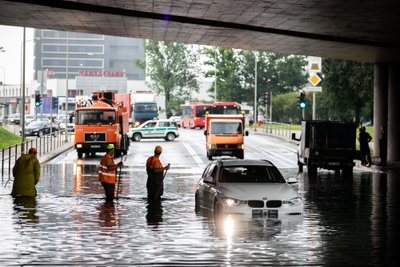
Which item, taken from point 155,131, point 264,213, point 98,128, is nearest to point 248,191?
point 264,213

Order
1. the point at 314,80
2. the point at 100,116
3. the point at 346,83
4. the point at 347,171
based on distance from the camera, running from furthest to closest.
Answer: the point at 346,83, the point at 314,80, the point at 100,116, the point at 347,171

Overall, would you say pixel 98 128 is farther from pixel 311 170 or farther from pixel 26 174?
pixel 26 174

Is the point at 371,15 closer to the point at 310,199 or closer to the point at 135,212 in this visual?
the point at 310,199

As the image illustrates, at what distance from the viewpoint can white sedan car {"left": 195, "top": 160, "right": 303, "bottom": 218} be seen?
19391mm

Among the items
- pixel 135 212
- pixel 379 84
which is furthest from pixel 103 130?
pixel 135 212

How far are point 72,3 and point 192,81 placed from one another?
136360mm

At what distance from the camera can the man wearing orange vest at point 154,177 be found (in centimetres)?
2569

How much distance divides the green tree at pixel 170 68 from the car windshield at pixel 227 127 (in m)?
114

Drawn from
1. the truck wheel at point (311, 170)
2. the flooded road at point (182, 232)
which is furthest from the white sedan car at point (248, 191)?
the truck wheel at point (311, 170)

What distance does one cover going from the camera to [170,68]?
169m

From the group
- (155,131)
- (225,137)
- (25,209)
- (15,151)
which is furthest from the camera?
(155,131)

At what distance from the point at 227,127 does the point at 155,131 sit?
971 inches

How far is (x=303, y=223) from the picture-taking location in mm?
20672

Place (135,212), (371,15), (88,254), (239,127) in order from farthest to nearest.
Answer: (239,127) < (371,15) < (135,212) < (88,254)
